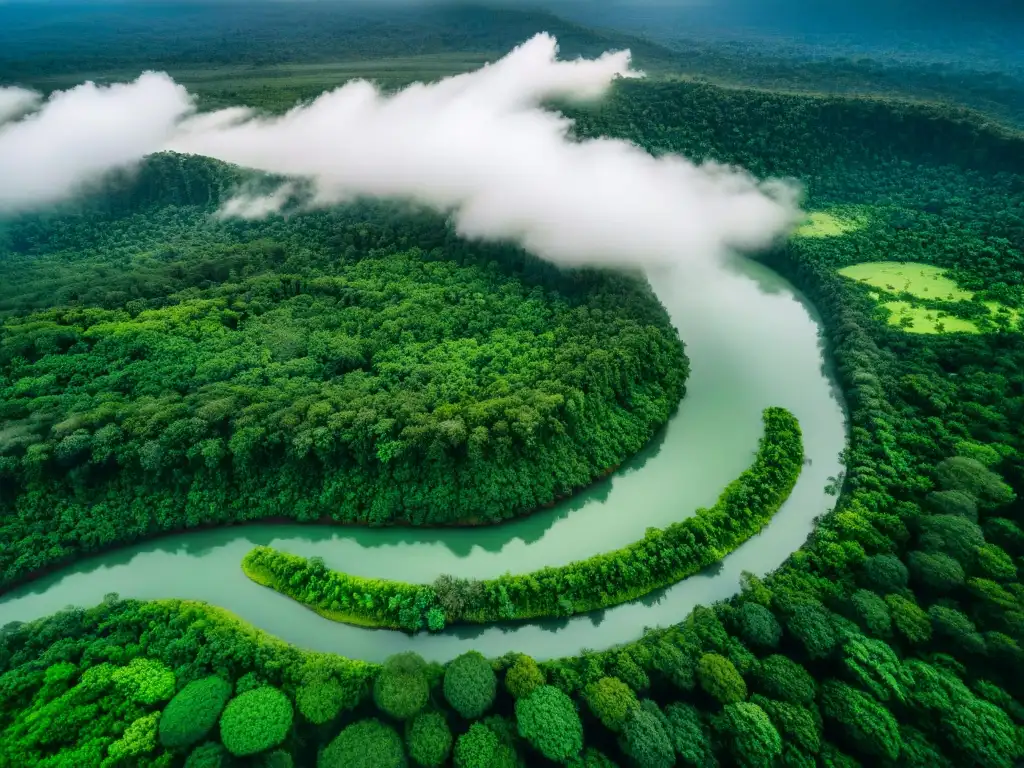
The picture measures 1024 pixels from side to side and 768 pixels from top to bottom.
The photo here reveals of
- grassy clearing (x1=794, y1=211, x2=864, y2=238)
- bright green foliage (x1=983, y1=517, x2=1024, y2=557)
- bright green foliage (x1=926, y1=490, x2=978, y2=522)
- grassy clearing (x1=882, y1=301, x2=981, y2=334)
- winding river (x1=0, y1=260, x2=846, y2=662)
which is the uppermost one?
grassy clearing (x1=794, y1=211, x2=864, y2=238)

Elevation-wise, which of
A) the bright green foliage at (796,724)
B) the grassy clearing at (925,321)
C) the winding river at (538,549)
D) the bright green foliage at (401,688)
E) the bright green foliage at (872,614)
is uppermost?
the grassy clearing at (925,321)

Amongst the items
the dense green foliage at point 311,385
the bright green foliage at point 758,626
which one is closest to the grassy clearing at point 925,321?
the dense green foliage at point 311,385

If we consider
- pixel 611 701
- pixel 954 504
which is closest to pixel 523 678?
pixel 611 701

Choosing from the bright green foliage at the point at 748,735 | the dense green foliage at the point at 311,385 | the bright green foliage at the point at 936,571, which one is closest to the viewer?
the bright green foliage at the point at 748,735

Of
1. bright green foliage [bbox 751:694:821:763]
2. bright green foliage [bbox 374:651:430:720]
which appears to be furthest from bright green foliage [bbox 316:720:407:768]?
bright green foliage [bbox 751:694:821:763]

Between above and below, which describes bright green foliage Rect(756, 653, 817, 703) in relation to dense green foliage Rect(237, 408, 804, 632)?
above

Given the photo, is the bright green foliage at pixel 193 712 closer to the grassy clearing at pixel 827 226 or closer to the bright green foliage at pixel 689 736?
the bright green foliage at pixel 689 736

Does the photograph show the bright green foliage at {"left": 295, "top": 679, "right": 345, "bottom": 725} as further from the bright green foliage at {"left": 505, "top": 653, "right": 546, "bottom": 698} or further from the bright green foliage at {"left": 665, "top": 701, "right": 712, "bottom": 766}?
the bright green foliage at {"left": 665, "top": 701, "right": 712, "bottom": 766}
